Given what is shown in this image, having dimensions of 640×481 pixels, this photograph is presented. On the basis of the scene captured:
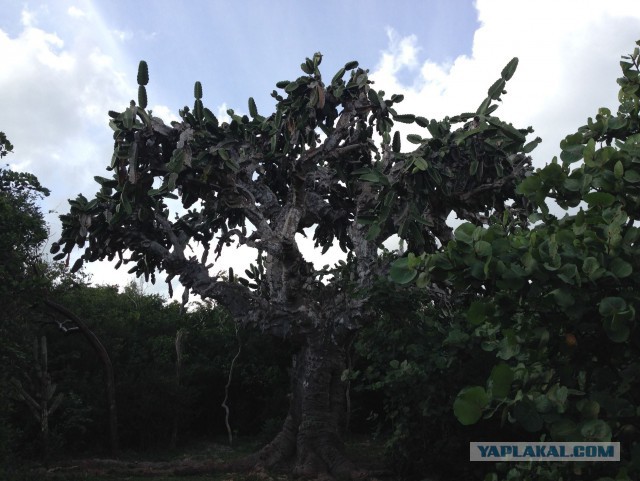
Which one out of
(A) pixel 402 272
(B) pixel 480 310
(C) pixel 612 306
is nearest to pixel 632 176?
(C) pixel 612 306

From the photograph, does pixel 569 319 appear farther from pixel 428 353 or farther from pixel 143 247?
pixel 143 247

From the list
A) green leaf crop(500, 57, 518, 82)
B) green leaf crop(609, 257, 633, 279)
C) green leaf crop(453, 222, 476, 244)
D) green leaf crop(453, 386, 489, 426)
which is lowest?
green leaf crop(453, 386, 489, 426)

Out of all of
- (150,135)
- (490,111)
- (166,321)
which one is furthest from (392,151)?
(166,321)

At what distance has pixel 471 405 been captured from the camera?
253 cm

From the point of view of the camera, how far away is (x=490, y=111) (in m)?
11.0

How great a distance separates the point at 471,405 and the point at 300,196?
35.3ft

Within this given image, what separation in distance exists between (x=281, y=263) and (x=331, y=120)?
317cm

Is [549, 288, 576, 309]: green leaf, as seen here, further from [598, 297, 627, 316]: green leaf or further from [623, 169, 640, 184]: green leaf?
[623, 169, 640, 184]: green leaf

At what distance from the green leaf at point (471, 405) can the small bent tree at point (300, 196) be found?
7.94m

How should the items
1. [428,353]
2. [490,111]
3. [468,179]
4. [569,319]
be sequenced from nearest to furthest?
[569,319]
[428,353]
[490,111]
[468,179]

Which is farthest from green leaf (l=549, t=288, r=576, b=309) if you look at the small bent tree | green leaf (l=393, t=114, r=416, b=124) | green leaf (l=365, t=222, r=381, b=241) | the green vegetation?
green leaf (l=393, t=114, r=416, b=124)

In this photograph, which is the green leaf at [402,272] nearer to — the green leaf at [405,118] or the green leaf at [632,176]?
the green leaf at [632,176]

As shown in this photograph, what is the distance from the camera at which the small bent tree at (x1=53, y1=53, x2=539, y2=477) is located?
36.5 ft

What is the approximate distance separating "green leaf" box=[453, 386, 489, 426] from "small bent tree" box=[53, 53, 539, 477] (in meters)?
7.94
